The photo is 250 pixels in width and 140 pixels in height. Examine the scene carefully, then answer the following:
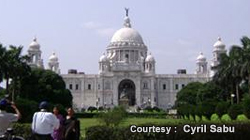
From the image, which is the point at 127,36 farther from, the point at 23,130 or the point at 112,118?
the point at 23,130

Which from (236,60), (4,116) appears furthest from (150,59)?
(4,116)

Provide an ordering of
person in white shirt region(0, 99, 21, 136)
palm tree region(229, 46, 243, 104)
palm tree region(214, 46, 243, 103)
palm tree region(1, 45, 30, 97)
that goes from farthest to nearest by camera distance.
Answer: palm tree region(214, 46, 243, 103), palm tree region(229, 46, 243, 104), palm tree region(1, 45, 30, 97), person in white shirt region(0, 99, 21, 136)

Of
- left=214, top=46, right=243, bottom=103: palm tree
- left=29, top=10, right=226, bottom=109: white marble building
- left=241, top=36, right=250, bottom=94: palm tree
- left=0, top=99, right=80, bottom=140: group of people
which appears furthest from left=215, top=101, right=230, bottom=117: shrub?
left=29, top=10, right=226, bottom=109: white marble building

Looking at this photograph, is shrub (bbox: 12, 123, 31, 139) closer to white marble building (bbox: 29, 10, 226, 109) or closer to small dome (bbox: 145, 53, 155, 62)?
white marble building (bbox: 29, 10, 226, 109)

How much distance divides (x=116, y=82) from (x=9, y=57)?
75.9 metres

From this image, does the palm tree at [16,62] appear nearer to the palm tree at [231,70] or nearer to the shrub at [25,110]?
the shrub at [25,110]

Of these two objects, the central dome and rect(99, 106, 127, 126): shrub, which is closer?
rect(99, 106, 127, 126): shrub

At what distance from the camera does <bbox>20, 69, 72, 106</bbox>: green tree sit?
70.4m

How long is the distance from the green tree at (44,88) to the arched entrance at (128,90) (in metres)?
52.4

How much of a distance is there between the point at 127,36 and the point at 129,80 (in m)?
17.0

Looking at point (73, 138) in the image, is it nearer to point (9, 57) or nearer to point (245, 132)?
point (245, 132)

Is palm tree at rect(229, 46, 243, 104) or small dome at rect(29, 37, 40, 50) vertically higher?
small dome at rect(29, 37, 40, 50)

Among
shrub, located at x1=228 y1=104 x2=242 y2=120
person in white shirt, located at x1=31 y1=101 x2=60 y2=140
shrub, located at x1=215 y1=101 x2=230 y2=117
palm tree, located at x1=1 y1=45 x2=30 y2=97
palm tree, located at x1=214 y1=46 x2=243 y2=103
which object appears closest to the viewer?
person in white shirt, located at x1=31 y1=101 x2=60 y2=140

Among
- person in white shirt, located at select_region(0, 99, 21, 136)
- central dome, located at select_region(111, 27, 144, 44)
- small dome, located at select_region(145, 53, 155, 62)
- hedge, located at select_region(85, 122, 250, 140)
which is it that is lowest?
hedge, located at select_region(85, 122, 250, 140)
